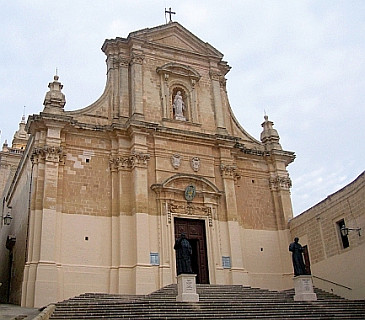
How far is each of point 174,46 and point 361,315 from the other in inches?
569

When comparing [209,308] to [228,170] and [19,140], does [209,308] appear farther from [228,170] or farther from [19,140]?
[19,140]

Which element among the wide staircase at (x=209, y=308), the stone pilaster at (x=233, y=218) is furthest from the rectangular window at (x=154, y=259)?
the stone pilaster at (x=233, y=218)

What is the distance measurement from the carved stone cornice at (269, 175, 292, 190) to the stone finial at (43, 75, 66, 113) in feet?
32.6

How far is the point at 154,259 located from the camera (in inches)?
699

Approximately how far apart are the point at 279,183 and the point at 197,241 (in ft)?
17.2

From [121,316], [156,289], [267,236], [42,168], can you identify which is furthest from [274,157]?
[121,316]

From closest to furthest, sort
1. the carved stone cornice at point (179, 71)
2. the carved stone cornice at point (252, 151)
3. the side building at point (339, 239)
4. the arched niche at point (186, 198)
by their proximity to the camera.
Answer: the side building at point (339, 239)
the arched niche at point (186, 198)
the carved stone cornice at point (179, 71)
the carved stone cornice at point (252, 151)

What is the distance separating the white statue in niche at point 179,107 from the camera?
70.1 feet

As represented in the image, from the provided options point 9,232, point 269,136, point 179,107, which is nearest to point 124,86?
point 179,107

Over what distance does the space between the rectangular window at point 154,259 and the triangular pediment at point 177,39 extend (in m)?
9.90

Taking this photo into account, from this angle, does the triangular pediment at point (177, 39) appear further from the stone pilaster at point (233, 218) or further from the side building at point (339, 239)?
the side building at point (339, 239)

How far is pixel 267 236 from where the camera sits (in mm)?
20891

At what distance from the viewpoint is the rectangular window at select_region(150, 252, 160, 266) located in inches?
696

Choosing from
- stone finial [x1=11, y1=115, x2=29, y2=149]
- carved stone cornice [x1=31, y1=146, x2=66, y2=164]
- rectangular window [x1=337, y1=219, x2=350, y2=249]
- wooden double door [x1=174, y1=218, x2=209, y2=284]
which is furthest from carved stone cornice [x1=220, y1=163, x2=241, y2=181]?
stone finial [x1=11, y1=115, x2=29, y2=149]
